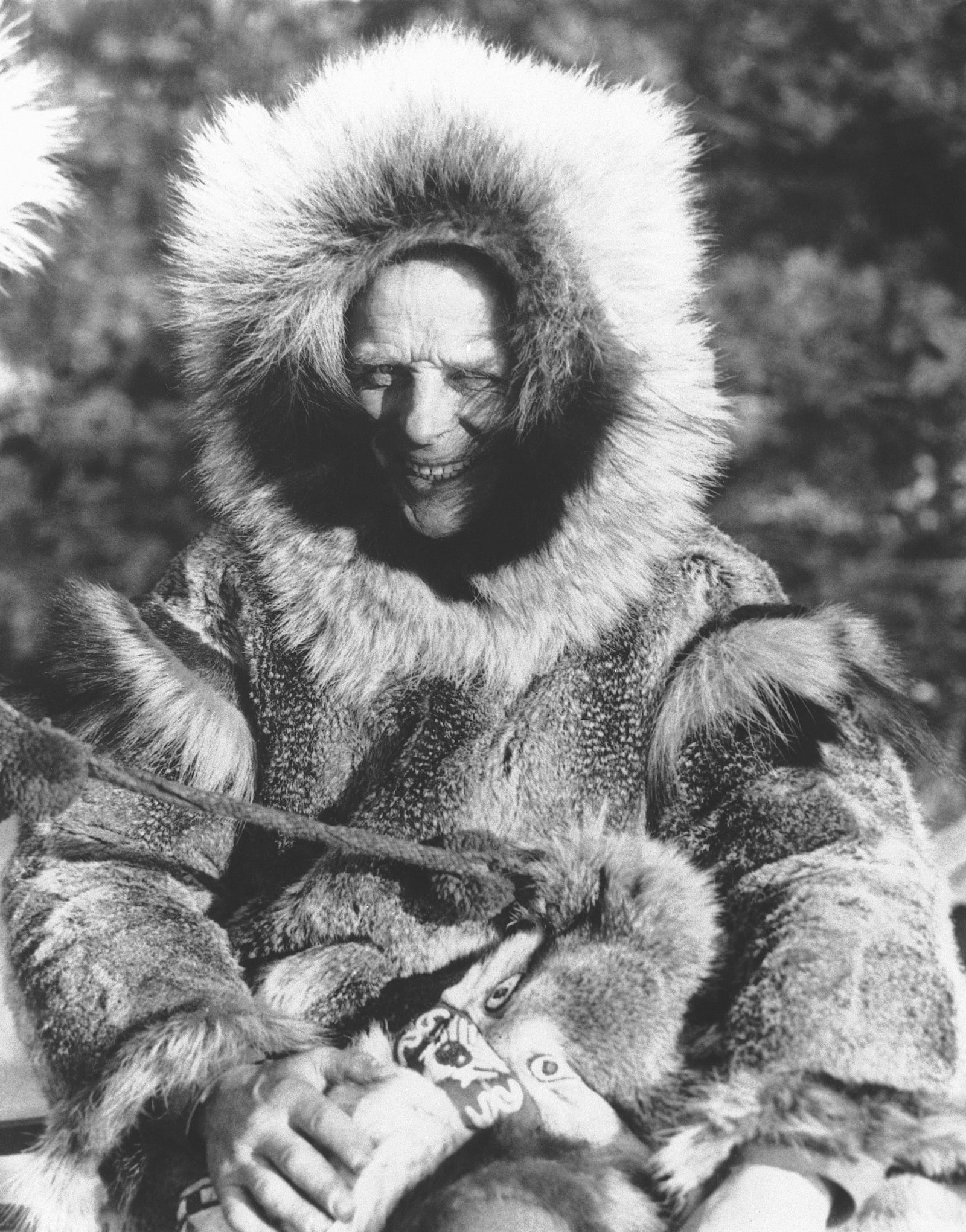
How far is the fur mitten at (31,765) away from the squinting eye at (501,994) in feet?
1.33

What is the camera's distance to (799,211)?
2.76 meters

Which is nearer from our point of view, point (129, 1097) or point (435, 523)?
point (129, 1097)

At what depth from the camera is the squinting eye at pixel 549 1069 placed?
1132mm

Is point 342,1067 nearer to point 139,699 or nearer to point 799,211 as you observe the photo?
point 139,699

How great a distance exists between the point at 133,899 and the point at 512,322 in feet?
2.11

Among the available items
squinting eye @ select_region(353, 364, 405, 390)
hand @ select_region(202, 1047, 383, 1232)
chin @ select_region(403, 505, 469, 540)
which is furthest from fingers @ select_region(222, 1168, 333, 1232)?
squinting eye @ select_region(353, 364, 405, 390)

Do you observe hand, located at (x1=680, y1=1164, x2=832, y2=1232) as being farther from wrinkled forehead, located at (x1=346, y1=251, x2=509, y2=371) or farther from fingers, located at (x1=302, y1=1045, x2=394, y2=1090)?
wrinkled forehead, located at (x1=346, y1=251, x2=509, y2=371)

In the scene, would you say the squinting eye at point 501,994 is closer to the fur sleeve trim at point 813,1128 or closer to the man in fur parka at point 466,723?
the man in fur parka at point 466,723

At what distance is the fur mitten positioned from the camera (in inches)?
40.4

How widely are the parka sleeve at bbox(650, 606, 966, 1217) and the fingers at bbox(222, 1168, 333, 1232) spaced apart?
0.27m

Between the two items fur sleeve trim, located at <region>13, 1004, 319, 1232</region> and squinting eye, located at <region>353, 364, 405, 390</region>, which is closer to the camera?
fur sleeve trim, located at <region>13, 1004, 319, 1232</region>

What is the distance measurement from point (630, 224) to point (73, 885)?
807mm

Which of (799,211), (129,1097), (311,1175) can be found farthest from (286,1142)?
(799,211)

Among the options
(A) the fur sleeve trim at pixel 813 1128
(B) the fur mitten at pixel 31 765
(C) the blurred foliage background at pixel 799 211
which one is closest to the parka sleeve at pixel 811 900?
(A) the fur sleeve trim at pixel 813 1128
